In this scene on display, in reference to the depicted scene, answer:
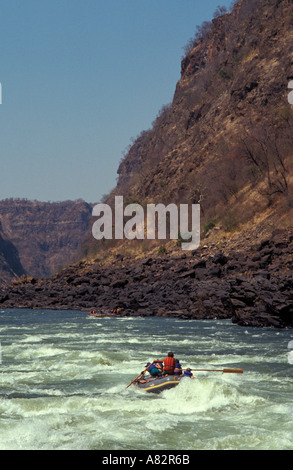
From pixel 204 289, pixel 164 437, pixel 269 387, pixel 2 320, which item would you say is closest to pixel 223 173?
pixel 204 289

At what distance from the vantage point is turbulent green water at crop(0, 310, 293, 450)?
11.9m

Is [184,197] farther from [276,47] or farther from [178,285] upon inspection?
[178,285]

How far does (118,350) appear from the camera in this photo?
918 inches

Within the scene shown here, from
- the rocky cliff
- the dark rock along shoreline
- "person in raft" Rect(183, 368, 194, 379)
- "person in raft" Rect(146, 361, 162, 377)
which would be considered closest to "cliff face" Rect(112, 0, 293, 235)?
the rocky cliff

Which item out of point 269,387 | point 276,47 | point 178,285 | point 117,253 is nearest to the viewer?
point 269,387

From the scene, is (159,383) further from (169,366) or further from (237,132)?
(237,132)

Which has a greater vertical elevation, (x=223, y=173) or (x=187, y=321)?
(x=223, y=173)

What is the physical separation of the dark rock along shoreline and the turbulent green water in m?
3.20

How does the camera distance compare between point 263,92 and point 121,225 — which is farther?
point 121,225

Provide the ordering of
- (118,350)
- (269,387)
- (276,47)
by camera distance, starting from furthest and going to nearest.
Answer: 1. (276,47)
2. (118,350)
3. (269,387)

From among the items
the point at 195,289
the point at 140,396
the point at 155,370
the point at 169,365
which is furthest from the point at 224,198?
the point at 140,396

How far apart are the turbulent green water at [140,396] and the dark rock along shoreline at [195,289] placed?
3203 mm
